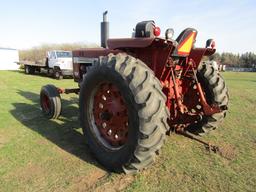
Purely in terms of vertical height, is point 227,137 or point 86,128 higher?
point 86,128

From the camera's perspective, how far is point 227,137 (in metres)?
5.29

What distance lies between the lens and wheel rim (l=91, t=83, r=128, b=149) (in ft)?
12.4

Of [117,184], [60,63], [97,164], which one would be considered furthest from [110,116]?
[60,63]

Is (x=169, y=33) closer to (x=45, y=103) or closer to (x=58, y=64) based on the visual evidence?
(x=45, y=103)

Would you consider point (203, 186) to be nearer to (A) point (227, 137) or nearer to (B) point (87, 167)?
(B) point (87, 167)

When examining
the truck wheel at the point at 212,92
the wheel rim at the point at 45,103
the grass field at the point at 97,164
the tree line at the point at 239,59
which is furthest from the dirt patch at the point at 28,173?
the tree line at the point at 239,59

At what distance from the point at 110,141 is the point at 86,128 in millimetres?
443

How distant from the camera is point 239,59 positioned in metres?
71.2

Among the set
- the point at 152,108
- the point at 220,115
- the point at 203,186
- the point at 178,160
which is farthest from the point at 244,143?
the point at 152,108

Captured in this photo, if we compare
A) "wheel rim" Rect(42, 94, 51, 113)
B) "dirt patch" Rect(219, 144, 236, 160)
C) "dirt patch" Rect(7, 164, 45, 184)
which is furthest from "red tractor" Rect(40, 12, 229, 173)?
"wheel rim" Rect(42, 94, 51, 113)

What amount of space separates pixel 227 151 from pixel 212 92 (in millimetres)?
1013

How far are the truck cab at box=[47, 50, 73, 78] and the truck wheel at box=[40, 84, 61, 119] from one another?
11.0 metres

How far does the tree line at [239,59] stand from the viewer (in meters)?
67.4

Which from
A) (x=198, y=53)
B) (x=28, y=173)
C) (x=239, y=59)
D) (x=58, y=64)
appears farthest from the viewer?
(x=239, y=59)
